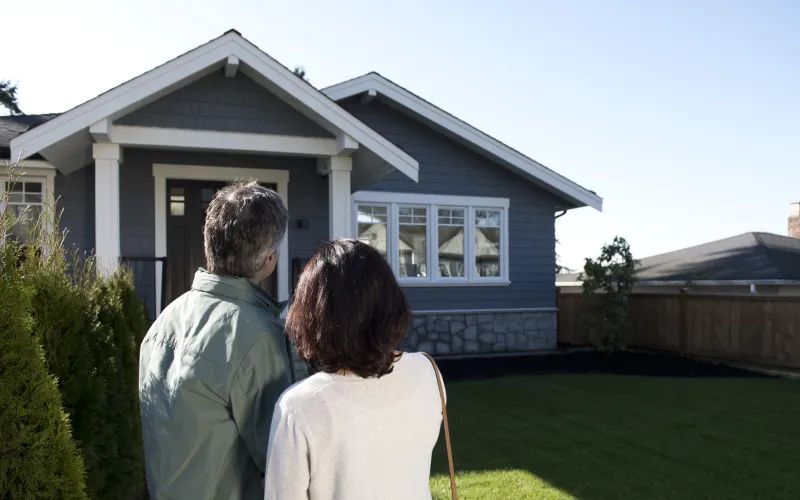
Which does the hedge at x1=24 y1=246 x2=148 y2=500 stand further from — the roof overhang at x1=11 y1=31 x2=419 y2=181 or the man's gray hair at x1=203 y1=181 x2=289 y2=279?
the roof overhang at x1=11 y1=31 x2=419 y2=181

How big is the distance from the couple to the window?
381 inches

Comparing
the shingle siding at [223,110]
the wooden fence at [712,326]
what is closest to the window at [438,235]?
the wooden fence at [712,326]

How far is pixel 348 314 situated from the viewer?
1504 millimetres

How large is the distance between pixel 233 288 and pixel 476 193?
1109 cm

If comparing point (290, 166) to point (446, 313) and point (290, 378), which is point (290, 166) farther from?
point (290, 378)

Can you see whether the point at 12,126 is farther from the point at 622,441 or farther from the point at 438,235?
the point at 622,441

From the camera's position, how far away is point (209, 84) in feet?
25.4

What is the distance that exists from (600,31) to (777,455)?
844 cm

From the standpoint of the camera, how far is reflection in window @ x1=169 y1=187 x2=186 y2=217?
9.44 meters

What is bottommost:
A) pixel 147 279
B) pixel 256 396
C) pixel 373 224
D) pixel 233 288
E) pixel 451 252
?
pixel 256 396

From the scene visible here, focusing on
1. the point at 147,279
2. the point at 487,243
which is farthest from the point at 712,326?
the point at 147,279

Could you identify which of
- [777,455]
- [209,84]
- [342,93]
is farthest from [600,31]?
[777,455]

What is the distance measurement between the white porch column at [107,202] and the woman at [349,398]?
6428 millimetres

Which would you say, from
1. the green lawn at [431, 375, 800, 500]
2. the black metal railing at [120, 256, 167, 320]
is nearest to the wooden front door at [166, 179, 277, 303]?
the black metal railing at [120, 256, 167, 320]
